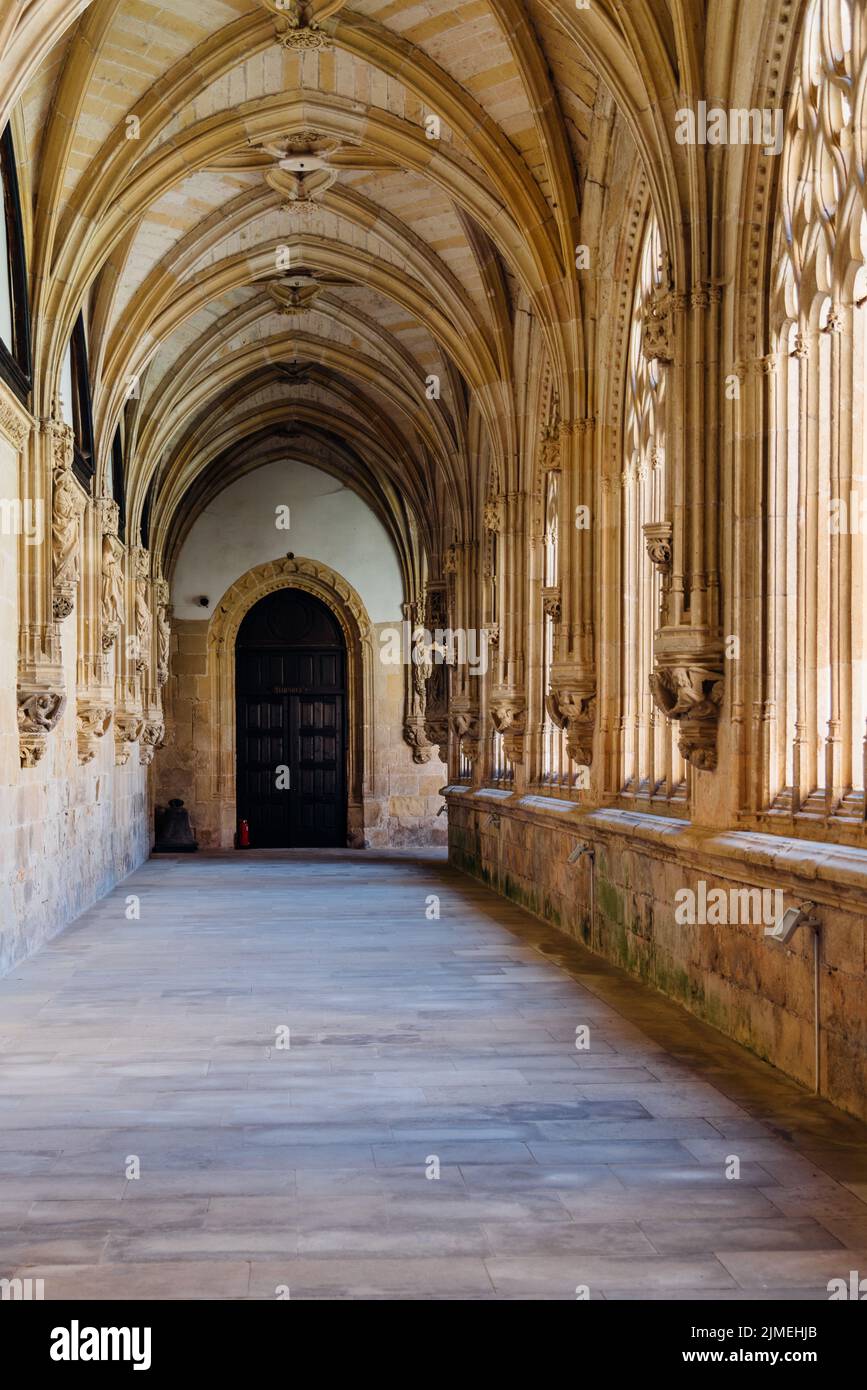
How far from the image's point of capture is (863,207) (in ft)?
19.2

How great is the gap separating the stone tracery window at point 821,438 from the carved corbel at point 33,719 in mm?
5331

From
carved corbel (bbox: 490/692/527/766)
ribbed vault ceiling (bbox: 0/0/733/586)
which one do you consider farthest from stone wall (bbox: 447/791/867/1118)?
ribbed vault ceiling (bbox: 0/0/733/586)

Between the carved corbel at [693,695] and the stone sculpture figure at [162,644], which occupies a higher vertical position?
the stone sculpture figure at [162,644]

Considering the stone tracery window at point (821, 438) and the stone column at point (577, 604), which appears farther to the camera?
the stone column at point (577, 604)

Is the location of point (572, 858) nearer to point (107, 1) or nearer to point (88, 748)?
point (88, 748)

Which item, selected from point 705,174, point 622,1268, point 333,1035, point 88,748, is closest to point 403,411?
point 88,748

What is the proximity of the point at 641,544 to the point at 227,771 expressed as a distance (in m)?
14.7

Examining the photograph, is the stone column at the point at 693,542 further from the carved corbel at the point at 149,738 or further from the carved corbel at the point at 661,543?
the carved corbel at the point at 149,738

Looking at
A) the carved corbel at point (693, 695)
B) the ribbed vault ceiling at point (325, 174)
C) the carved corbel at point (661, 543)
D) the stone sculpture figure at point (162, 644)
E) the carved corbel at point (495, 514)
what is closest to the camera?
the carved corbel at point (693, 695)

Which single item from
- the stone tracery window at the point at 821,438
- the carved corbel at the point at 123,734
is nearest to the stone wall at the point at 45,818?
the carved corbel at the point at 123,734

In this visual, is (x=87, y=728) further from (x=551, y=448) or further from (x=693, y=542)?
(x=693, y=542)

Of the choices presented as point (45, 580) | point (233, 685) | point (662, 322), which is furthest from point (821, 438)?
point (233, 685)

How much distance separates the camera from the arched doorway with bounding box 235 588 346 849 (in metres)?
24.5

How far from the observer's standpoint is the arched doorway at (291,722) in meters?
24.5
